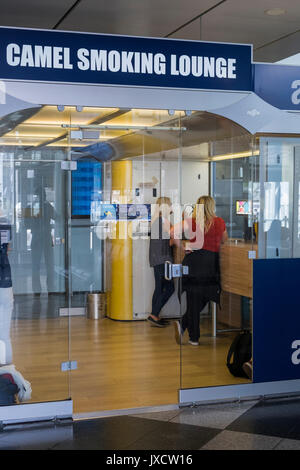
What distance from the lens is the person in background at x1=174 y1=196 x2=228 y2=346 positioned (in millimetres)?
5941

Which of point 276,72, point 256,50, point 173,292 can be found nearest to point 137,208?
point 173,292

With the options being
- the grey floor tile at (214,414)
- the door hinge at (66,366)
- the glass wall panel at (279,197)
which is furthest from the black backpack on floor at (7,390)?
the glass wall panel at (279,197)

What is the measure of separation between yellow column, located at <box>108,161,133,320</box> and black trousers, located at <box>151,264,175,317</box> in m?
0.38

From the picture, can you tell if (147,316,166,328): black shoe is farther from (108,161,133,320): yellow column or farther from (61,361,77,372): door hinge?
(61,361,77,372): door hinge

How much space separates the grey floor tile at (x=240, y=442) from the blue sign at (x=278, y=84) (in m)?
2.79

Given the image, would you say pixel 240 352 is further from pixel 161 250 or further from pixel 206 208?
pixel 206 208

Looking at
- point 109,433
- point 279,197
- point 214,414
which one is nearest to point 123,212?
point 279,197

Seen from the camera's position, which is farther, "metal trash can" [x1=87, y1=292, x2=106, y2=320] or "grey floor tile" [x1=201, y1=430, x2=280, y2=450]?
"metal trash can" [x1=87, y1=292, x2=106, y2=320]

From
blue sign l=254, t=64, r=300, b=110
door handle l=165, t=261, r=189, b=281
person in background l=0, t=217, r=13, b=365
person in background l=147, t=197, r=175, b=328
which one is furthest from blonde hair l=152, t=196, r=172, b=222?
person in background l=0, t=217, r=13, b=365

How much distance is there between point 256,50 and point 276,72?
219 cm

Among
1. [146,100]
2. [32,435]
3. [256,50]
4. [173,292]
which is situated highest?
[256,50]

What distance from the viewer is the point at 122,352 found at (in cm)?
695

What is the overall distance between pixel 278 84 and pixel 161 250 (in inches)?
71.9

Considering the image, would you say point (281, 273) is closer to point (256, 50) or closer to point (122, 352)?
point (122, 352)
